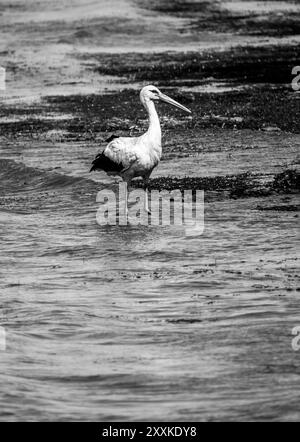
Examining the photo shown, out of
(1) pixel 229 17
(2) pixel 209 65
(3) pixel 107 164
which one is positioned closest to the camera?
(3) pixel 107 164

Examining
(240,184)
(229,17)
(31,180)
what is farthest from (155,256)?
(229,17)

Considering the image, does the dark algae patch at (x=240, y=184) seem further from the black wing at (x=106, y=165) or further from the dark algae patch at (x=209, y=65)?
the dark algae patch at (x=209, y=65)

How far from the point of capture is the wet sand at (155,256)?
816cm

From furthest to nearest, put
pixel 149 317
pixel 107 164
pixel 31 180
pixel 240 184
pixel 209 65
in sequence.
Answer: pixel 209 65, pixel 31 180, pixel 240 184, pixel 107 164, pixel 149 317

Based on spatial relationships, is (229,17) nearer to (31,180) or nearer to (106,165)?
(31,180)

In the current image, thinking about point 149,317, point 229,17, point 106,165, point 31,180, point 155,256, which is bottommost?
point 149,317

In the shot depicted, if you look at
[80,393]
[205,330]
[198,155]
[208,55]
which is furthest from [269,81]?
[80,393]

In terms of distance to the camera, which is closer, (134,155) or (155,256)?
(155,256)

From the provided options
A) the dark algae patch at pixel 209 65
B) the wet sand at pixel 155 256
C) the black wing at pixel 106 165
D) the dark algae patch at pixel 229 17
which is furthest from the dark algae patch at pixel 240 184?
A: the dark algae patch at pixel 229 17

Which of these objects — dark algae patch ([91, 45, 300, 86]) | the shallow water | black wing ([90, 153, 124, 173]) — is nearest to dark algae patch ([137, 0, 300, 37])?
dark algae patch ([91, 45, 300, 86])

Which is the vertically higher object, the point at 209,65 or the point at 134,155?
the point at 209,65

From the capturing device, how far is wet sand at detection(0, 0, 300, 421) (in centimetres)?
816

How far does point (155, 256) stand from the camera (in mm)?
12125
